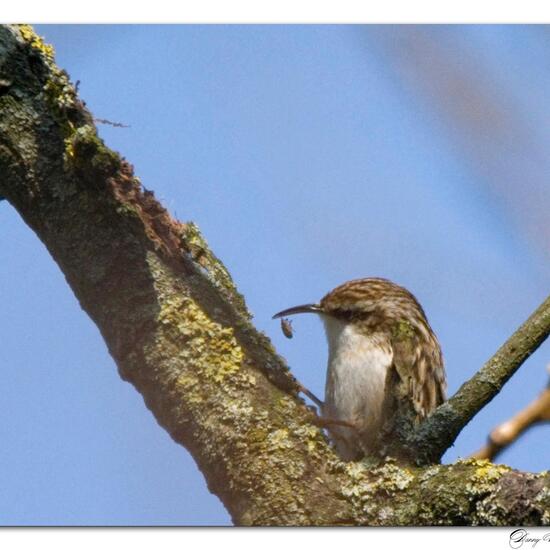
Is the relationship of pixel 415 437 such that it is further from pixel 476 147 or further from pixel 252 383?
pixel 476 147

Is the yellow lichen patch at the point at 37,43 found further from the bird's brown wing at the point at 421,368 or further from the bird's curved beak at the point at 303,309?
the bird's brown wing at the point at 421,368

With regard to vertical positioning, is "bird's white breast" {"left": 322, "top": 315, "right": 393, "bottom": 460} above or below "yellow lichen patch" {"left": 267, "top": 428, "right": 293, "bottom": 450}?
above

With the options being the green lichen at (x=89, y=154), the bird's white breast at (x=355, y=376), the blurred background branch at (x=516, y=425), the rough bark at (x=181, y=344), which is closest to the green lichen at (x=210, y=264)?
the rough bark at (x=181, y=344)

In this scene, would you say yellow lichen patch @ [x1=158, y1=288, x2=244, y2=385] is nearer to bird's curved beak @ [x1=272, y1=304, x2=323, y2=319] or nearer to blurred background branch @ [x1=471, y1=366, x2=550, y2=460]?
blurred background branch @ [x1=471, y1=366, x2=550, y2=460]

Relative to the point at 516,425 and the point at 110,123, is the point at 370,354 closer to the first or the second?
the point at 516,425

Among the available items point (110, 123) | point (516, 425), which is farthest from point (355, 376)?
point (110, 123)

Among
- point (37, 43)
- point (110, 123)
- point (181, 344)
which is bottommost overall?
point (181, 344)

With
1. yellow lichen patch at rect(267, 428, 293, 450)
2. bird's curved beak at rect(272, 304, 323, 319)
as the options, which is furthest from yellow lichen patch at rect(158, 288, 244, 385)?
bird's curved beak at rect(272, 304, 323, 319)
